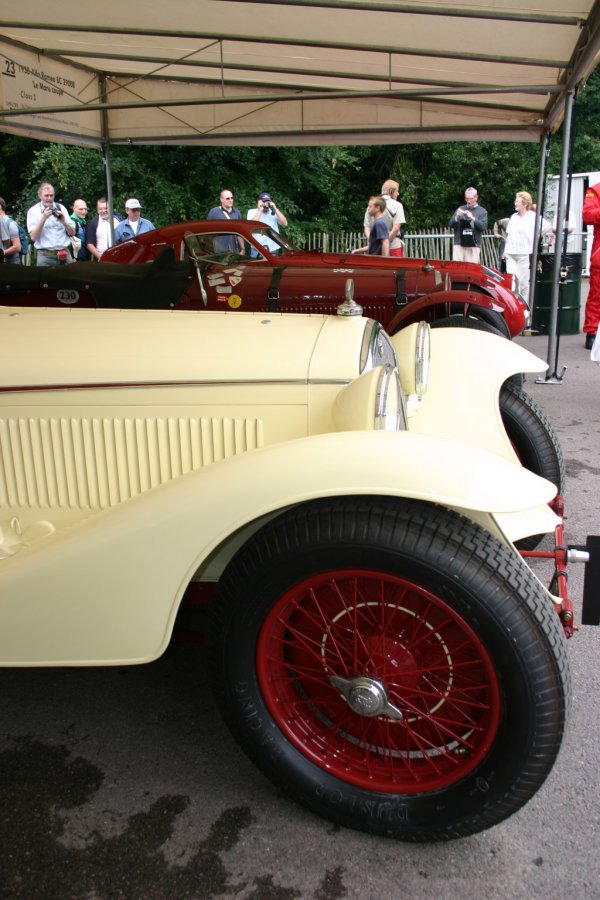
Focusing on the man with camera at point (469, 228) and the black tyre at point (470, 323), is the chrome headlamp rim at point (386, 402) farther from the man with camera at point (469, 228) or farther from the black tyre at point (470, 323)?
the man with camera at point (469, 228)

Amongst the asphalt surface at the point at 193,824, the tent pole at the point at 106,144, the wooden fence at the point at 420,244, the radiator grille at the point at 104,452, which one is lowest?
the asphalt surface at the point at 193,824

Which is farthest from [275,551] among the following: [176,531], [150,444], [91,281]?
[91,281]

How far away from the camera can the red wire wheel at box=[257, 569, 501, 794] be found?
71.8 inches

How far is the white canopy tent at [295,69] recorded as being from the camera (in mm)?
6340

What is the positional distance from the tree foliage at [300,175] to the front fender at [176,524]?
16.2 meters

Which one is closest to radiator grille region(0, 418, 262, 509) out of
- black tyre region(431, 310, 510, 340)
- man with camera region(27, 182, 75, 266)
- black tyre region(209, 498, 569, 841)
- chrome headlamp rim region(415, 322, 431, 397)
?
black tyre region(209, 498, 569, 841)

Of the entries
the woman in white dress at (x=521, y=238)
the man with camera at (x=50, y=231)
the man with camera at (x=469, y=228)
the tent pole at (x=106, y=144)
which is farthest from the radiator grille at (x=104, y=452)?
the man with camera at (x=469, y=228)

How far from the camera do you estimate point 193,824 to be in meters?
1.98

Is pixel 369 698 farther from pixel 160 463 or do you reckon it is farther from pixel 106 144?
pixel 106 144

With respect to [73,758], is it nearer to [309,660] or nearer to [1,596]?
[1,596]

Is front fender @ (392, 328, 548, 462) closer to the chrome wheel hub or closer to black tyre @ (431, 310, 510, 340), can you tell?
the chrome wheel hub

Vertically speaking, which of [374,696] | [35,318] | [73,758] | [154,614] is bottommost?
[73,758]

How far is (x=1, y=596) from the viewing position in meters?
1.97

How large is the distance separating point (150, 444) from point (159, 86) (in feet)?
28.9
